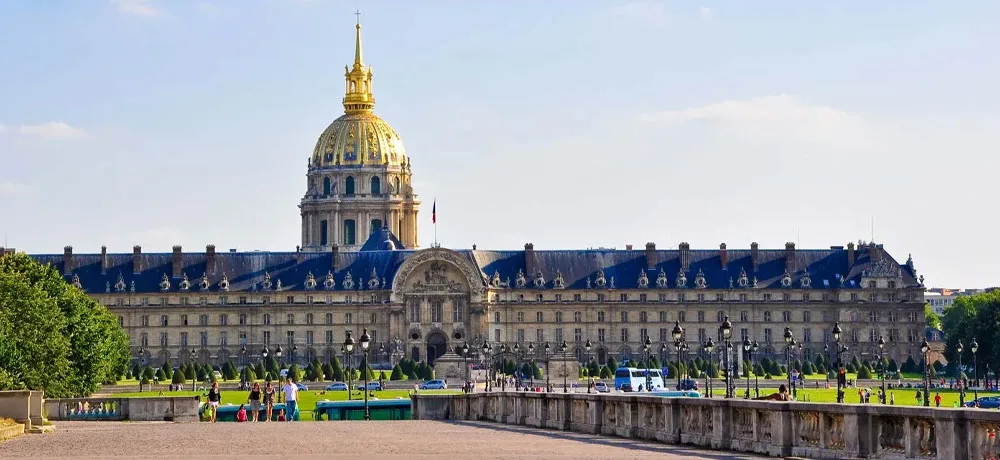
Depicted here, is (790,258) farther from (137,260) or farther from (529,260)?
(137,260)

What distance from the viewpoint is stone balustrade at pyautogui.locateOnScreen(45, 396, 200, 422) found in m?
57.0

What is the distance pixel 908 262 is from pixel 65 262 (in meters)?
62.0

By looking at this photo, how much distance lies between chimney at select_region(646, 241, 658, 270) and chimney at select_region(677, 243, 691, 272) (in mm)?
1939

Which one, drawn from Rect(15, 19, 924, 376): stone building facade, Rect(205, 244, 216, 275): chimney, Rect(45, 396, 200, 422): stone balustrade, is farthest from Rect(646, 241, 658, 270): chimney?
Rect(45, 396, 200, 422): stone balustrade

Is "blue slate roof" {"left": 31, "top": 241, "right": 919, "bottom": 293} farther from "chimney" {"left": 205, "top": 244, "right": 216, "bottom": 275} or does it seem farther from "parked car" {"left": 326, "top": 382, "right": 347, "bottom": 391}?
"parked car" {"left": 326, "top": 382, "right": 347, "bottom": 391}

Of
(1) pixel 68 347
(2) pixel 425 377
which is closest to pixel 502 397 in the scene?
A: (1) pixel 68 347

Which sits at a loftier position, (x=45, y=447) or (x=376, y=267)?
(x=376, y=267)

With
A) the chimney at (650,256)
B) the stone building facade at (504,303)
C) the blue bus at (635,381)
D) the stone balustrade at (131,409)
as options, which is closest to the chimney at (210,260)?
Answer: the stone building facade at (504,303)

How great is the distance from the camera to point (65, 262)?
515ft

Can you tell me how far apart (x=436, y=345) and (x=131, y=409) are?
9945cm

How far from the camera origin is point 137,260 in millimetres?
157875

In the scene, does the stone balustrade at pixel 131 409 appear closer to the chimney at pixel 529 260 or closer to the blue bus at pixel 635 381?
the blue bus at pixel 635 381

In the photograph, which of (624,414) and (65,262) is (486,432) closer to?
(624,414)

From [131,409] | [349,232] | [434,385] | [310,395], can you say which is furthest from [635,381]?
[349,232]
